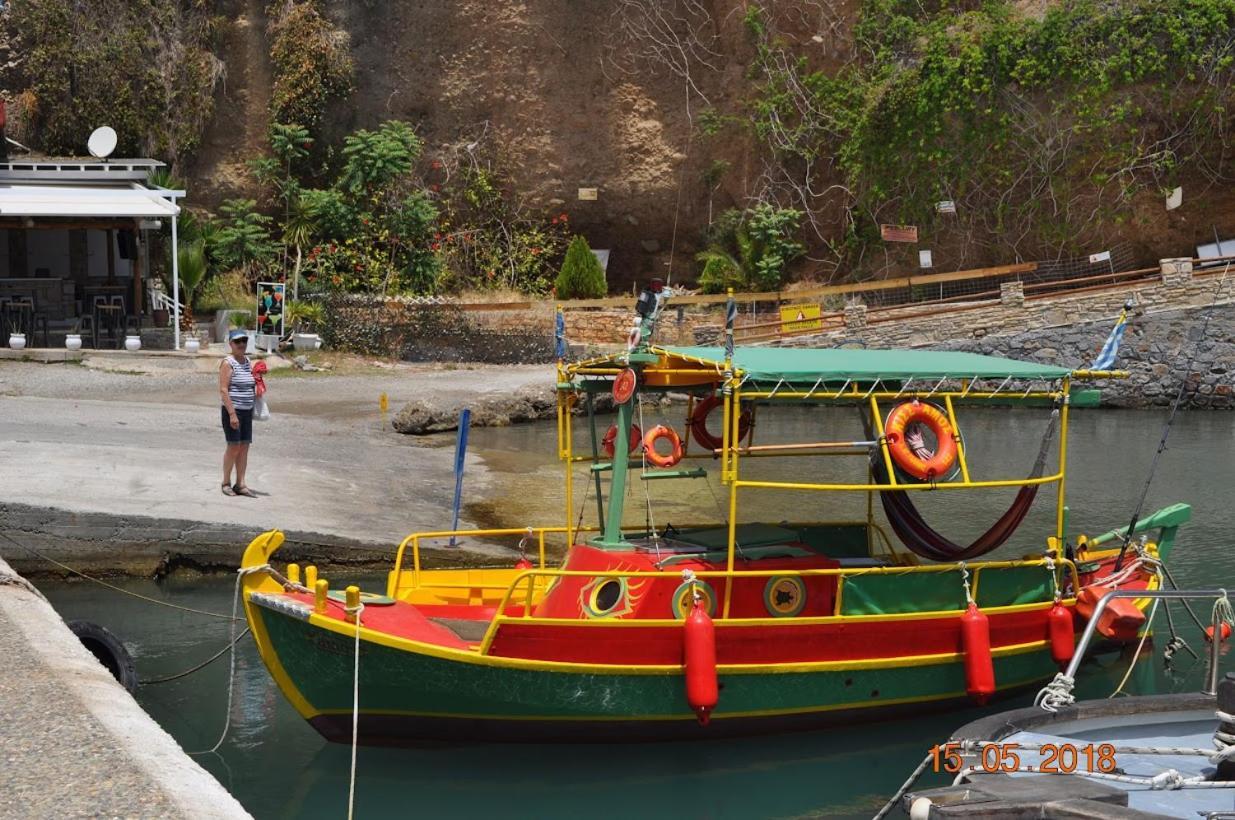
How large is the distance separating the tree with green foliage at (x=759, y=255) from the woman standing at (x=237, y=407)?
20.2m

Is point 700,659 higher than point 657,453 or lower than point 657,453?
lower

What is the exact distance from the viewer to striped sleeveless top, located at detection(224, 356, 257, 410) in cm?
1383

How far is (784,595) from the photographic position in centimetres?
936

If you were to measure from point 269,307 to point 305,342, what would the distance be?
992 mm

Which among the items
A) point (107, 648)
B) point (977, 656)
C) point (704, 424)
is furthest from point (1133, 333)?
point (107, 648)

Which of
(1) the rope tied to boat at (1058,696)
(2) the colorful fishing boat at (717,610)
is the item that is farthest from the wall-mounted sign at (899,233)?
(1) the rope tied to boat at (1058,696)

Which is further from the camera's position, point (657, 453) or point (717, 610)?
point (657, 453)

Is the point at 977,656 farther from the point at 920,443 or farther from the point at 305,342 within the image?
the point at 305,342

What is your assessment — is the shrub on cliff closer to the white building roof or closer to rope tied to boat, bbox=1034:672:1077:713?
the white building roof

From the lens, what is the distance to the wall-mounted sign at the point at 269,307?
27.6 metres

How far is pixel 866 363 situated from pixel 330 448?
9466 millimetres

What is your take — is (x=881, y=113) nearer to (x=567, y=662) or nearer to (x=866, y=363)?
(x=866, y=363)

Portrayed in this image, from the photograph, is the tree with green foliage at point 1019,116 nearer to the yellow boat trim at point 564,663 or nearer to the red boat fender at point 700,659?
the yellow boat trim at point 564,663

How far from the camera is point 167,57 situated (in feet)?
105
